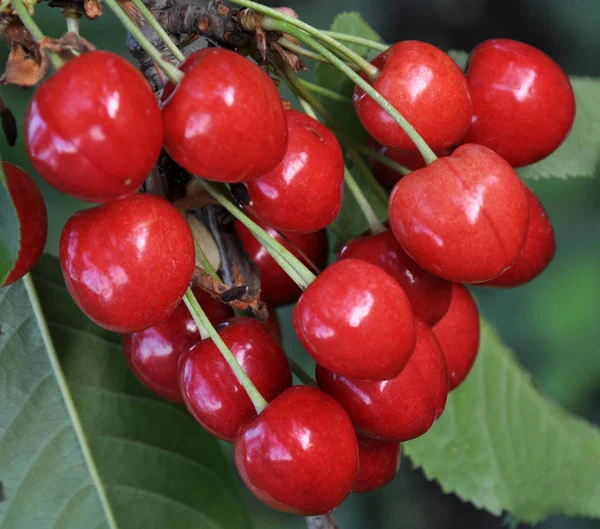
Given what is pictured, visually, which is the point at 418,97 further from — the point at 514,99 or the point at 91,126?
the point at 91,126

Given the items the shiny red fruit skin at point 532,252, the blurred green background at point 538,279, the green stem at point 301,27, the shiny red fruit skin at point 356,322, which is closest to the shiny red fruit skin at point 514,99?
the shiny red fruit skin at point 532,252

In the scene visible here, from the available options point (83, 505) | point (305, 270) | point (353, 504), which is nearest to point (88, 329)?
point (83, 505)

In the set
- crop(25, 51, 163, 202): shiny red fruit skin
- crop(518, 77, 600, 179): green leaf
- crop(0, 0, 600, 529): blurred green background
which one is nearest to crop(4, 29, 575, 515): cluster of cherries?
crop(25, 51, 163, 202): shiny red fruit skin

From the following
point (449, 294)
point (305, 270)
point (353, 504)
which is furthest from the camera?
point (353, 504)

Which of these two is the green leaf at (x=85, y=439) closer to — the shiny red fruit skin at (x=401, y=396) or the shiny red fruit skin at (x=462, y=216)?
the shiny red fruit skin at (x=401, y=396)

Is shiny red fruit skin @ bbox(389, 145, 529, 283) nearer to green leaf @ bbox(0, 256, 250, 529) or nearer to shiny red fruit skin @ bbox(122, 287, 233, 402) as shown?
shiny red fruit skin @ bbox(122, 287, 233, 402)

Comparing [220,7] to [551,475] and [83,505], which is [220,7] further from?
[551,475]
